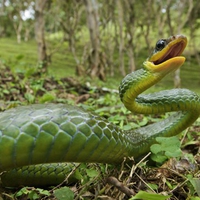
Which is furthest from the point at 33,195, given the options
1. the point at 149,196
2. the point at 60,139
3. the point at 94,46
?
the point at 94,46

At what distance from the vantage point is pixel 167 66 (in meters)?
2.07

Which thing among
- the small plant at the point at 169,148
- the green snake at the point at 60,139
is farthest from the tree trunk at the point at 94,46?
the small plant at the point at 169,148

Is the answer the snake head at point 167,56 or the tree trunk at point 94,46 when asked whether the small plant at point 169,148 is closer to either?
the snake head at point 167,56

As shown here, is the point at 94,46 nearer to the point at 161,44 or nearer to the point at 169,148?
the point at 161,44

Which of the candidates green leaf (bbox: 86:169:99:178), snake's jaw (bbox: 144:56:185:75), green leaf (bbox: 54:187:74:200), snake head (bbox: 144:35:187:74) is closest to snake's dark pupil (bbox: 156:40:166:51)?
snake head (bbox: 144:35:187:74)

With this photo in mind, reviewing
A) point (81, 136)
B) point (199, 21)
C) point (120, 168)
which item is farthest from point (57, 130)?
point (199, 21)

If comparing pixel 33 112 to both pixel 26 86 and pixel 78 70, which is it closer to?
pixel 26 86

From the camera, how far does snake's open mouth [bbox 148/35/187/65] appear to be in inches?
82.1

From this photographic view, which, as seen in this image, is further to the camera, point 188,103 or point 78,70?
point 78,70

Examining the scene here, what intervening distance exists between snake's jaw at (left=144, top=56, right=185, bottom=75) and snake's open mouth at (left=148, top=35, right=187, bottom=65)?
6 cm

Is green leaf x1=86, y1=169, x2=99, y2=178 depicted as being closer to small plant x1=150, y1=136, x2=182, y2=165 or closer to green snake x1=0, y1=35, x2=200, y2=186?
green snake x1=0, y1=35, x2=200, y2=186

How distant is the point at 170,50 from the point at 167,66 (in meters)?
0.14

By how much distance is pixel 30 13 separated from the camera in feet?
103

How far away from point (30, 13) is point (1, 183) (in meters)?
31.4
